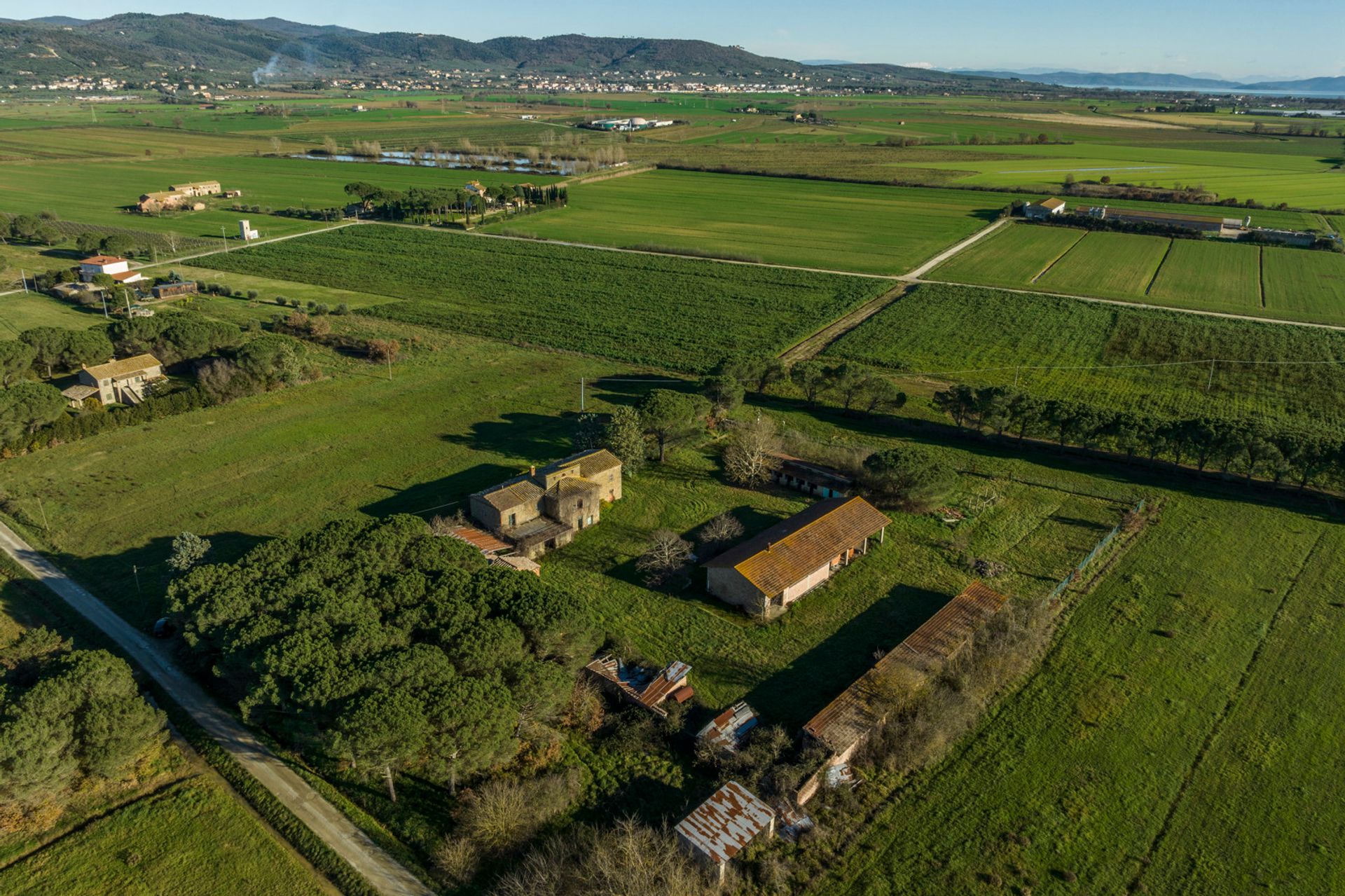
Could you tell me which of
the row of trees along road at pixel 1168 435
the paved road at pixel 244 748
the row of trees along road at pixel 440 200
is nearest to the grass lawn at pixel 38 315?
the paved road at pixel 244 748

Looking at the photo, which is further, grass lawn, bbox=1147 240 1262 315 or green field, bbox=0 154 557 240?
green field, bbox=0 154 557 240

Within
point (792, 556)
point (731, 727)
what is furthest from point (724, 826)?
point (792, 556)

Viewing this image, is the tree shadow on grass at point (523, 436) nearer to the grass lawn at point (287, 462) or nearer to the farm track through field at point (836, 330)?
the grass lawn at point (287, 462)

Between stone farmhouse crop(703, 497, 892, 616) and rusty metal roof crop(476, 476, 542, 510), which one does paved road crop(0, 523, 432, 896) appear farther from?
stone farmhouse crop(703, 497, 892, 616)

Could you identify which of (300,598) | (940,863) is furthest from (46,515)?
(940,863)

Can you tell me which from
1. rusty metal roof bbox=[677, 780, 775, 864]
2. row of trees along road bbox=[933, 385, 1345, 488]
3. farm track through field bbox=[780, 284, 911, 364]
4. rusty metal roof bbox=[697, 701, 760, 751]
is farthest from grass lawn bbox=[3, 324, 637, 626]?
row of trees along road bbox=[933, 385, 1345, 488]

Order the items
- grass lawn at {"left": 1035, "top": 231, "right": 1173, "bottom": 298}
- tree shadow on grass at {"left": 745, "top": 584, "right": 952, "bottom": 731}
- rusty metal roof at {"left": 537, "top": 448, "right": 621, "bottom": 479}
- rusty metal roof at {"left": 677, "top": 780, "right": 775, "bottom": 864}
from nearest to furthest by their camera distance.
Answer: rusty metal roof at {"left": 677, "top": 780, "right": 775, "bottom": 864} < tree shadow on grass at {"left": 745, "top": 584, "right": 952, "bottom": 731} < rusty metal roof at {"left": 537, "top": 448, "right": 621, "bottom": 479} < grass lawn at {"left": 1035, "top": 231, "right": 1173, "bottom": 298}

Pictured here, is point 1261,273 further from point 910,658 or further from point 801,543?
point 910,658
